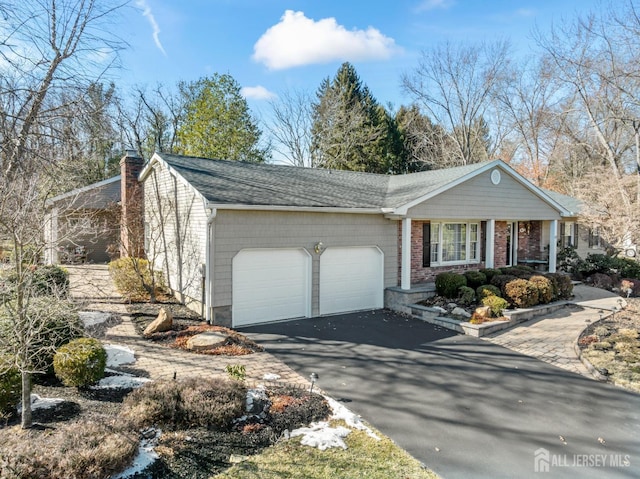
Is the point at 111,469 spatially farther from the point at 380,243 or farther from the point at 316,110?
the point at 316,110

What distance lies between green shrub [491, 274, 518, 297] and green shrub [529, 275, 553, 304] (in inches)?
25.0

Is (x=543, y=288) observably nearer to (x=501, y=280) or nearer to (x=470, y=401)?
(x=501, y=280)

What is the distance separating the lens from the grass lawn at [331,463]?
4.22 metres

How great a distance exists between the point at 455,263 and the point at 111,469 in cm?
1309

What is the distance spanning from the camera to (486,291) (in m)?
12.2

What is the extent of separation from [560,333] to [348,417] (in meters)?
7.57

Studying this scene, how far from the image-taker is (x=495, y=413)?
6.04 meters

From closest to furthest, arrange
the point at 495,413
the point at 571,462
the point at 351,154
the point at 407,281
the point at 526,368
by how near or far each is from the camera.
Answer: the point at 571,462 < the point at 495,413 < the point at 526,368 < the point at 407,281 < the point at 351,154

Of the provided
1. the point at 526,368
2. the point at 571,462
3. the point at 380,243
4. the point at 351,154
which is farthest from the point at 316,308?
the point at 351,154


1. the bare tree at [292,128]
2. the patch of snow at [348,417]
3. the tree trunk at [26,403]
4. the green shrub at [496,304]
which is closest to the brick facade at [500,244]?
the green shrub at [496,304]

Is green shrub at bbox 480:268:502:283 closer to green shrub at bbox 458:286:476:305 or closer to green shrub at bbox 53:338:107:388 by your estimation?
green shrub at bbox 458:286:476:305

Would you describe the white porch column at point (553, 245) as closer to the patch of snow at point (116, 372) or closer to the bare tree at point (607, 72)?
the bare tree at point (607, 72)

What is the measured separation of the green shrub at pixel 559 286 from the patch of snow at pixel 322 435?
1087 centimetres

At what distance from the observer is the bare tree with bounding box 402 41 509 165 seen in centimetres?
3020
